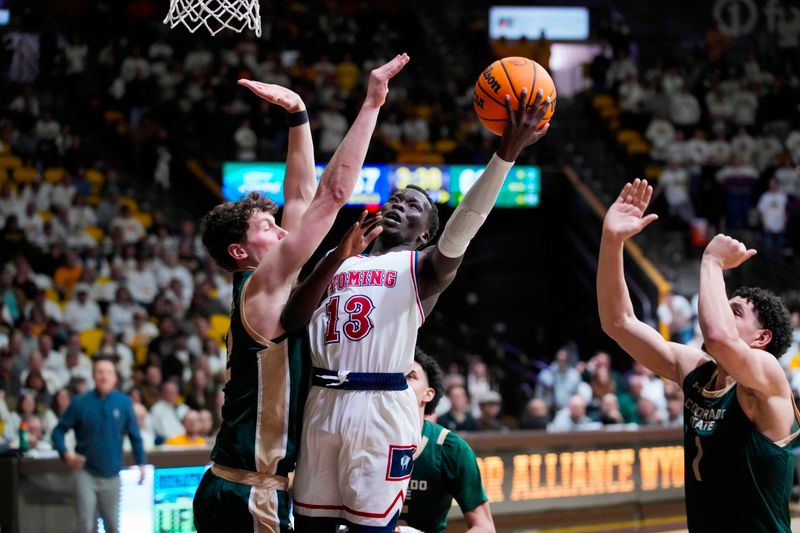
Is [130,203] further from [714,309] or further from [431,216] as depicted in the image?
[714,309]

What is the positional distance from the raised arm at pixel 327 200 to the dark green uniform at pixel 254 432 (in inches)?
8.1

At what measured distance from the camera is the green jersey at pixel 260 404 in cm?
417

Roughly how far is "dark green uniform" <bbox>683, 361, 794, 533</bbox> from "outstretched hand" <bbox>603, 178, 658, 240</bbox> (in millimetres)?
707

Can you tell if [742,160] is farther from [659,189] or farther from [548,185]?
[548,185]

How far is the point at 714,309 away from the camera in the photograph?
415cm

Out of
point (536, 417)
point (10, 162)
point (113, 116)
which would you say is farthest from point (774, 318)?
point (113, 116)

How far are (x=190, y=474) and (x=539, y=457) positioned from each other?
11.0 ft

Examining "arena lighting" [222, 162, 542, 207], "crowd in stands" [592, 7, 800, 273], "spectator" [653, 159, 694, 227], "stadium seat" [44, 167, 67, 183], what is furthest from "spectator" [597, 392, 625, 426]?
"stadium seat" [44, 167, 67, 183]

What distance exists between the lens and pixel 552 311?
781 inches

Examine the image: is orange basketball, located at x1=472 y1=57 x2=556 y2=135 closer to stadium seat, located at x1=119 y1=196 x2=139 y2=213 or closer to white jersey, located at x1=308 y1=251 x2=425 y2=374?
white jersey, located at x1=308 y1=251 x2=425 y2=374

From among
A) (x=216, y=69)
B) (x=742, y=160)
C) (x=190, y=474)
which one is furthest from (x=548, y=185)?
(x=190, y=474)

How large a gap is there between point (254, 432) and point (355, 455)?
391 millimetres

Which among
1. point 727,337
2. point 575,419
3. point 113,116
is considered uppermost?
point 113,116

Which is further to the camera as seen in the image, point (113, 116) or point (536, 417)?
point (113, 116)
